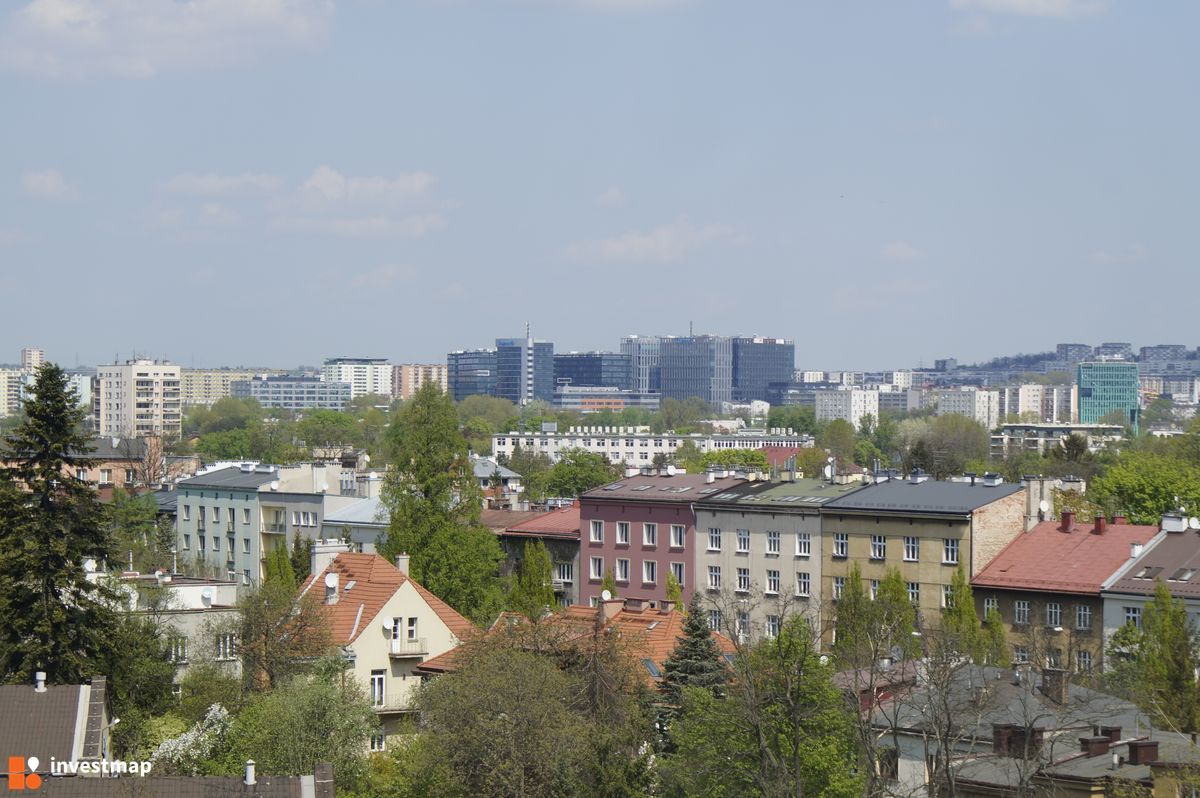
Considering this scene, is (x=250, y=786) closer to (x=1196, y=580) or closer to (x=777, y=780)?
(x=777, y=780)

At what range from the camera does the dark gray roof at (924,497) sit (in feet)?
192

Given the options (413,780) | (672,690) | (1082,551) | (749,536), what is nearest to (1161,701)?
(672,690)

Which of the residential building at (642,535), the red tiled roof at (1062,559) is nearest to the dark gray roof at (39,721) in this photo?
the red tiled roof at (1062,559)

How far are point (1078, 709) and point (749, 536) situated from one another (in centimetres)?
3142

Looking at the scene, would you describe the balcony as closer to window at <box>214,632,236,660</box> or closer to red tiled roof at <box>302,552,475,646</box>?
red tiled roof at <box>302,552,475,646</box>

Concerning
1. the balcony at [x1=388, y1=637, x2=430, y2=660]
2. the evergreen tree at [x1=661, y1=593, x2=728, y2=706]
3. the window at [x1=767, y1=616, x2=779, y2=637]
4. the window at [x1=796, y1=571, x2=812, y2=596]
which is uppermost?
the evergreen tree at [x1=661, y1=593, x2=728, y2=706]

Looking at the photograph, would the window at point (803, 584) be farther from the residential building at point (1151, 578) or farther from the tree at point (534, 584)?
the residential building at point (1151, 578)

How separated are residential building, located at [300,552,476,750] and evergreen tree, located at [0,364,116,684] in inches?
268

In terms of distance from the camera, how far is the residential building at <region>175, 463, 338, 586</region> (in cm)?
8106

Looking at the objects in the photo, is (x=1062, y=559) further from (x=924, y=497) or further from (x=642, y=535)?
(x=642, y=535)

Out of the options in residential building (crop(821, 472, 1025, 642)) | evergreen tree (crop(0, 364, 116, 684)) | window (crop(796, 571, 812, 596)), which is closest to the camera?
evergreen tree (crop(0, 364, 116, 684))

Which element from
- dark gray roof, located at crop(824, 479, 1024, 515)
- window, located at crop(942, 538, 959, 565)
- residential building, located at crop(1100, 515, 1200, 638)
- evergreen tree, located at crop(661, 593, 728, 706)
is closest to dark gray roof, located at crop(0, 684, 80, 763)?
evergreen tree, located at crop(661, 593, 728, 706)

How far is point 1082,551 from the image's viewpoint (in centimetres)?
5534

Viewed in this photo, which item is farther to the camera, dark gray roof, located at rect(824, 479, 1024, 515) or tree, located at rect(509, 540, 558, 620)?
dark gray roof, located at rect(824, 479, 1024, 515)
